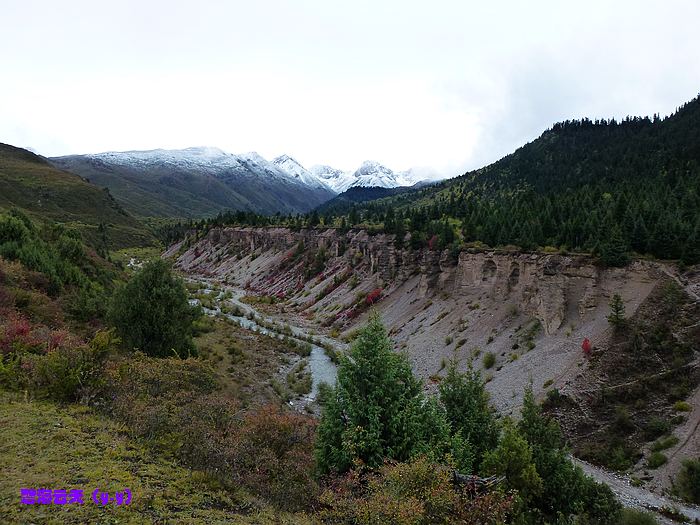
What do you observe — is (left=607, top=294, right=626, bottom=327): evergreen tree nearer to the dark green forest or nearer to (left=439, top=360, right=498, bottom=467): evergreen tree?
the dark green forest

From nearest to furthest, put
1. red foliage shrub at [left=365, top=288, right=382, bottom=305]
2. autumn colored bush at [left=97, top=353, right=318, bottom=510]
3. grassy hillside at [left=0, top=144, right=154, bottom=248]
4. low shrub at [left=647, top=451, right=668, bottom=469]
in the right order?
autumn colored bush at [left=97, top=353, right=318, bottom=510], low shrub at [left=647, top=451, right=668, bottom=469], red foliage shrub at [left=365, top=288, right=382, bottom=305], grassy hillside at [left=0, top=144, right=154, bottom=248]

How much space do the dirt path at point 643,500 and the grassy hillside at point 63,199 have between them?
120 meters

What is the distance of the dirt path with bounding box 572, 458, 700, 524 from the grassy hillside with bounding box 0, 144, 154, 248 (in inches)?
4716

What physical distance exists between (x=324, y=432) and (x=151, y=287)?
63.0 feet

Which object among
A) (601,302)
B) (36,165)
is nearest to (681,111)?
(601,302)

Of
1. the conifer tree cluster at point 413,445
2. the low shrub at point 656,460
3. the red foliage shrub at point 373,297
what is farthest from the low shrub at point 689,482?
the red foliage shrub at point 373,297

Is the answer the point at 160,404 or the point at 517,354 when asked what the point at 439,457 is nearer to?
the point at 160,404

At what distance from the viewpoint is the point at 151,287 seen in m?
29.1

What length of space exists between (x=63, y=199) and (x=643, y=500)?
156351mm

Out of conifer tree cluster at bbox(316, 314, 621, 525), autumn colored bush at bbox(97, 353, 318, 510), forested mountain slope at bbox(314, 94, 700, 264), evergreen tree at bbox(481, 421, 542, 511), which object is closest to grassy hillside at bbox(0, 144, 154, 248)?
forested mountain slope at bbox(314, 94, 700, 264)

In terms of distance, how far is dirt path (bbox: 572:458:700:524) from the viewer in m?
19.8

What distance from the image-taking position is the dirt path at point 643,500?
1981cm

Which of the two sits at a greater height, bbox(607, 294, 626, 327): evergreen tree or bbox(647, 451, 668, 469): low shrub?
bbox(607, 294, 626, 327): evergreen tree

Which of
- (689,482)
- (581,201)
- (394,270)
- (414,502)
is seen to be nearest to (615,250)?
(689,482)
